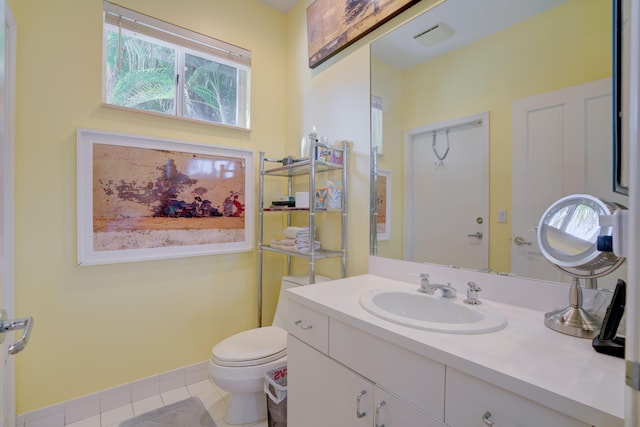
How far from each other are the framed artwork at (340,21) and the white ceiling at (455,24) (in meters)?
0.11

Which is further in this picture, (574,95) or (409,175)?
(409,175)

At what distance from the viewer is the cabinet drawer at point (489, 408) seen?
61cm

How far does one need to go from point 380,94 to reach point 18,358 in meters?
2.44

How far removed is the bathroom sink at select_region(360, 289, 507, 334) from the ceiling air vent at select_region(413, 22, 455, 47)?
1218mm

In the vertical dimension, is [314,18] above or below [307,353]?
above

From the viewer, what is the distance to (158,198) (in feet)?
6.11

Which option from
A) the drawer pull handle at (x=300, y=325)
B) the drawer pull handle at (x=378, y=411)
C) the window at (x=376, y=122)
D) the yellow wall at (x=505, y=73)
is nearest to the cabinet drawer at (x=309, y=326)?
the drawer pull handle at (x=300, y=325)

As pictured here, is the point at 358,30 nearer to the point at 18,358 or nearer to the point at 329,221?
the point at 329,221

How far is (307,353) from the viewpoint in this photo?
1.22 meters

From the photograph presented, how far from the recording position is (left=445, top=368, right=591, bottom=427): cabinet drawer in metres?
0.61

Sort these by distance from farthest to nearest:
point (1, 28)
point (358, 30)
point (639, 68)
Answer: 1. point (358, 30)
2. point (1, 28)
3. point (639, 68)

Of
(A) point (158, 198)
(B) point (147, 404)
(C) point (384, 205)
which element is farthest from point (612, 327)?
(B) point (147, 404)

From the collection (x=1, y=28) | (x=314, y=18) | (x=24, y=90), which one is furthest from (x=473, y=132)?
(x=24, y=90)

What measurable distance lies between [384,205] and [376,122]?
1.64ft
